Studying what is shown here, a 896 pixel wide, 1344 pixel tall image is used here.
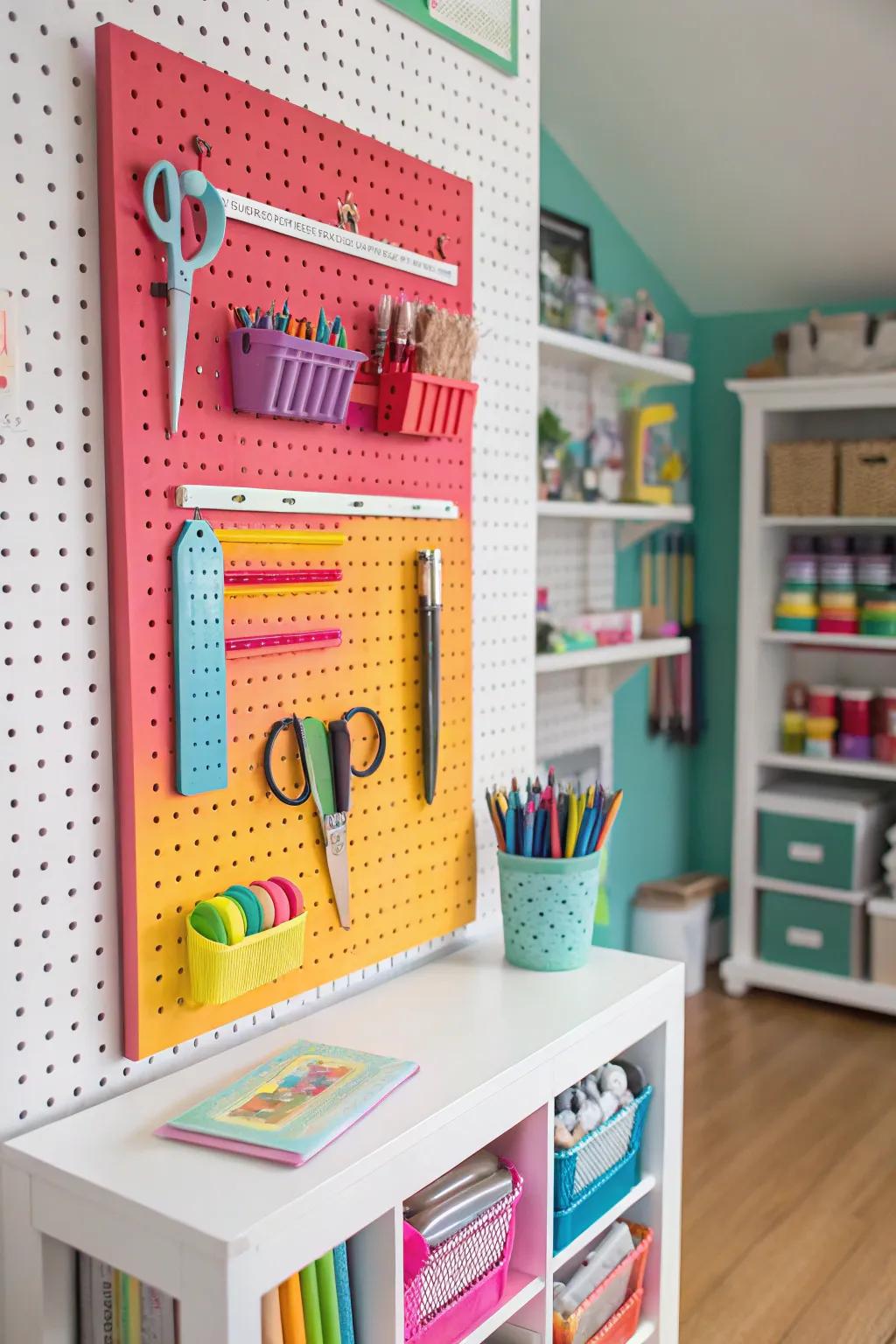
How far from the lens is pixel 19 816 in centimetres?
124

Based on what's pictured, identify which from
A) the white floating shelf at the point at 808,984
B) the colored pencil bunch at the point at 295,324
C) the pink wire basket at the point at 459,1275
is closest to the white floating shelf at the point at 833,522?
the white floating shelf at the point at 808,984

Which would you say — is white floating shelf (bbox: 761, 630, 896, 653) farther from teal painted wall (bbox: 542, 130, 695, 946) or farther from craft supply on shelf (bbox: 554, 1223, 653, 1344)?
craft supply on shelf (bbox: 554, 1223, 653, 1344)

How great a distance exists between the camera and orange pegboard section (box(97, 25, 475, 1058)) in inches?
51.3

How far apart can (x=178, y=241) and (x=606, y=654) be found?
1.98m

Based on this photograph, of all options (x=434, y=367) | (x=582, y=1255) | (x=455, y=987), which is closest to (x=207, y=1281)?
(x=455, y=987)

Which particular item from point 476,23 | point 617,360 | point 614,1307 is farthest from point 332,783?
point 617,360

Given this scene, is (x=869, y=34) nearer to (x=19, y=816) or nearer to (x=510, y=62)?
(x=510, y=62)

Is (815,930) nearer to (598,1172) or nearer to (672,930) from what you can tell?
(672,930)

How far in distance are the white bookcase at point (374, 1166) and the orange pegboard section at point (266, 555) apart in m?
0.11

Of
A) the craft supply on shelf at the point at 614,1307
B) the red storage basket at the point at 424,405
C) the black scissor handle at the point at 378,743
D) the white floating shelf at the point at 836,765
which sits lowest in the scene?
the craft supply on shelf at the point at 614,1307

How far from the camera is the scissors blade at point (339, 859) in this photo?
1579mm

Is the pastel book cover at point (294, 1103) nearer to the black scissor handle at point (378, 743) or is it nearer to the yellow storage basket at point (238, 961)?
the yellow storage basket at point (238, 961)

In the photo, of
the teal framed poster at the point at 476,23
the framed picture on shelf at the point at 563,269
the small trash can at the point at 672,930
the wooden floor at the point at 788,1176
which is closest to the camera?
the teal framed poster at the point at 476,23

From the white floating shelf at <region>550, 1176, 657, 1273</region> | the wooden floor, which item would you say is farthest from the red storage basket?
the wooden floor
